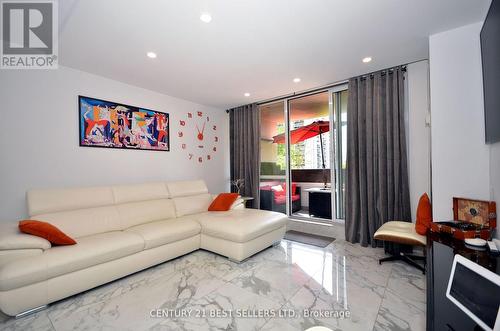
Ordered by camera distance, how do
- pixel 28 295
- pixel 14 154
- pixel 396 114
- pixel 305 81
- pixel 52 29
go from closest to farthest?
pixel 28 295, pixel 52 29, pixel 14 154, pixel 396 114, pixel 305 81

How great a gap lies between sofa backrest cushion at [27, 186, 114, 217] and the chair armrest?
1.05 ft

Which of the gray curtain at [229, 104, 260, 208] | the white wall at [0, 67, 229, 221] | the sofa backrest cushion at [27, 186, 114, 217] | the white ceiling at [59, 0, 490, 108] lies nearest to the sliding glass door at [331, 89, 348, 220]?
the white ceiling at [59, 0, 490, 108]

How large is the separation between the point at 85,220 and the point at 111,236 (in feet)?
A: 1.46

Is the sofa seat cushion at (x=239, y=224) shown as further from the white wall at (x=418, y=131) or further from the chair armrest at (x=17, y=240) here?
the white wall at (x=418, y=131)

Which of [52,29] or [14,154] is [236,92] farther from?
[14,154]

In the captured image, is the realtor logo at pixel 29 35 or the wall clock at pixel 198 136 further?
the wall clock at pixel 198 136

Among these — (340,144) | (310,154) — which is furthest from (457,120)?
(310,154)

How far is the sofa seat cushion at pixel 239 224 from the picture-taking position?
268cm

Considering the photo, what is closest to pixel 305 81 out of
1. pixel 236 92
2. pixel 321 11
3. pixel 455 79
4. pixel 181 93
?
pixel 236 92

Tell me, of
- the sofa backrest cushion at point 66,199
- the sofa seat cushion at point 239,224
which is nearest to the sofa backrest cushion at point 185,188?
the sofa seat cushion at point 239,224

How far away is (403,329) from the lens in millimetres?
1529

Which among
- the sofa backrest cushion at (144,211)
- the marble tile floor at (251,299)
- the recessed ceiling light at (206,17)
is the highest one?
the recessed ceiling light at (206,17)

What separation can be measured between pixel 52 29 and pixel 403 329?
4000 millimetres

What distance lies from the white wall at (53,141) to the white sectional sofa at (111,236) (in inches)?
13.6
